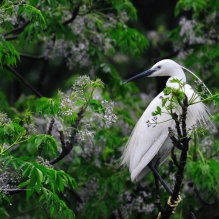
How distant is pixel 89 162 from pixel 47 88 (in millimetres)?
→ 4274

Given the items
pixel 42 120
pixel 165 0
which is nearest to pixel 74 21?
pixel 42 120

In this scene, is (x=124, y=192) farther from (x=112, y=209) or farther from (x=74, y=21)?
(x=74, y=21)

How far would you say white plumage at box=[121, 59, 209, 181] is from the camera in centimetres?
518

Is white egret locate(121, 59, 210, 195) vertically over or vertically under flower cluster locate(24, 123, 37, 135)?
under

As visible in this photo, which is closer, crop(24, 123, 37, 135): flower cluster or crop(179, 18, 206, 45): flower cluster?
crop(24, 123, 37, 135): flower cluster

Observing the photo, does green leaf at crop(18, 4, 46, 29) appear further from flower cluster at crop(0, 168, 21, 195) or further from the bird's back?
the bird's back

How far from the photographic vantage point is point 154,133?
535 centimetres

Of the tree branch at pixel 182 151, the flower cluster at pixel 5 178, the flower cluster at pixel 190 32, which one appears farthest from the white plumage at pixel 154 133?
the flower cluster at pixel 190 32

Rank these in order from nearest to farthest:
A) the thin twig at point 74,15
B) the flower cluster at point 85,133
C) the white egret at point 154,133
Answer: the flower cluster at point 85,133 → the white egret at point 154,133 → the thin twig at point 74,15

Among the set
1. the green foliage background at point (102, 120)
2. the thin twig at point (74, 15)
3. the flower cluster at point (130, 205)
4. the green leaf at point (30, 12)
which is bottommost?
the flower cluster at point (130, 205)

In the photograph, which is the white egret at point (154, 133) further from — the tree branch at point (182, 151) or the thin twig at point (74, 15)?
the thin twig at point (74, 15)

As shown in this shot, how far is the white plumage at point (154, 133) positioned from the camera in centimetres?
518

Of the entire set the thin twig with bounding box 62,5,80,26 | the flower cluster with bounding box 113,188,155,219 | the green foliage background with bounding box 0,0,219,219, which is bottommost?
the flower cluster with bounding box 113,188,155,219

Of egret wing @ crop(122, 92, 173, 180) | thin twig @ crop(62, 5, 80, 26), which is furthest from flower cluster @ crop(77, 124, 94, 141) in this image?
thin twig @ crop(62, 5, 80, 26)
